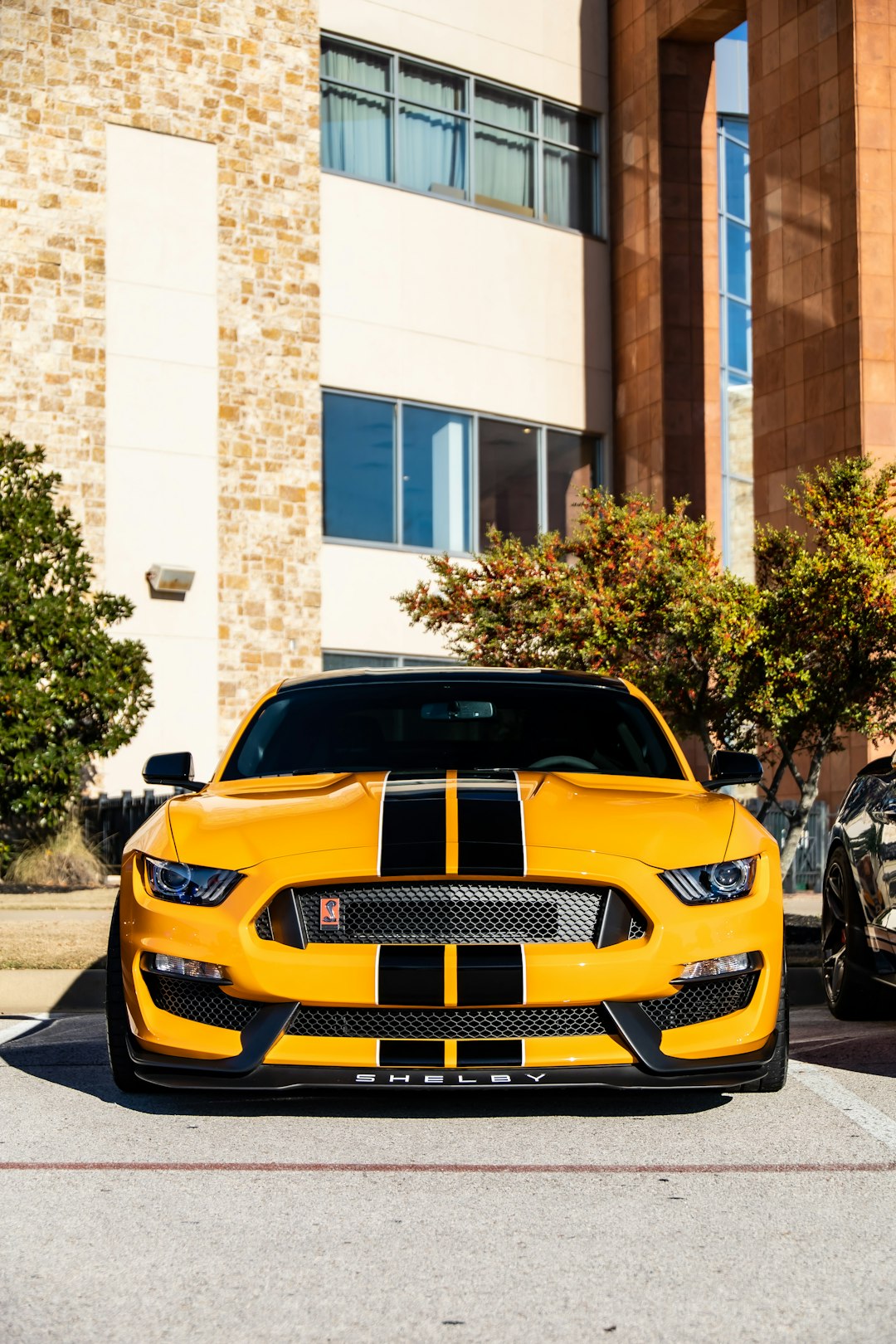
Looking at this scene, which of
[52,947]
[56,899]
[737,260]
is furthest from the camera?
[737,260]

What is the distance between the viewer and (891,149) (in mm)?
21141

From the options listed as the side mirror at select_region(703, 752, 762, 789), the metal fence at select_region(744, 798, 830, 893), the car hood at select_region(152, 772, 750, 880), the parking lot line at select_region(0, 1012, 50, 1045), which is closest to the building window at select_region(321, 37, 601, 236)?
the metal fence at select_region(744, 798, 830, 893)

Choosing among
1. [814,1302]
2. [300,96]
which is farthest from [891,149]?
[814,1302]

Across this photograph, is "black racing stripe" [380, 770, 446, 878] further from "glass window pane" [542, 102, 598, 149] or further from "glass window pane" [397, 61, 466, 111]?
"glass window pane" [542, 102, 598, 149]

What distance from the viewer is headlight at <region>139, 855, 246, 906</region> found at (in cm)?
554

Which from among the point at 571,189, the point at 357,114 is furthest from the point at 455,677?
the point at 571,189

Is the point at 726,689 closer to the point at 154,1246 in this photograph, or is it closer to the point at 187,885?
the point at 187,885

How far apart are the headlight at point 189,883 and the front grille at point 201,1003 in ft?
0.88

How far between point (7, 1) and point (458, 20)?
6.66m

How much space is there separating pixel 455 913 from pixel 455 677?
2.16 metres

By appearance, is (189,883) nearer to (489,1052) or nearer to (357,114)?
(489,1052)

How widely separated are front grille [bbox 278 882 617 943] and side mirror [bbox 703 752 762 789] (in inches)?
60.9

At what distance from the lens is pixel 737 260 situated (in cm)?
3008

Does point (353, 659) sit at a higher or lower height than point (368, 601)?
lower
